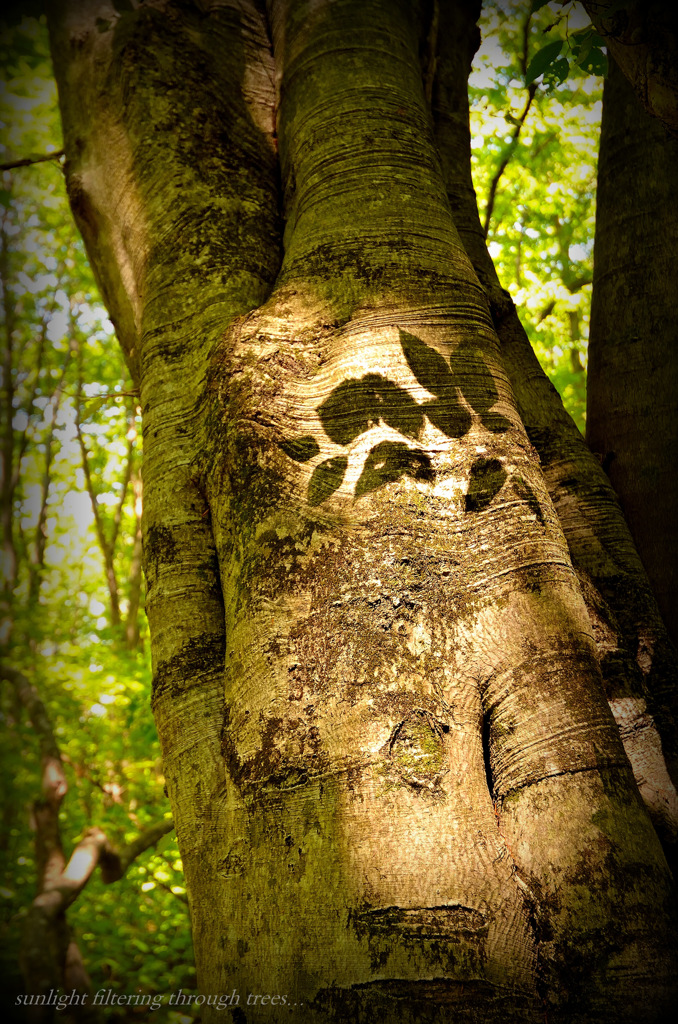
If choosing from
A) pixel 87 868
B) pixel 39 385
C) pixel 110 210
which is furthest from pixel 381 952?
pixel 39 385

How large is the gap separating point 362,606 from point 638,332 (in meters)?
1.89

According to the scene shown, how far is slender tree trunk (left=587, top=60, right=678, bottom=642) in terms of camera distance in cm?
249

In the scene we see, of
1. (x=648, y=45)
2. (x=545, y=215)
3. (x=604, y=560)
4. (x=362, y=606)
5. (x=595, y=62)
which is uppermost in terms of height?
(x=545, y=215)

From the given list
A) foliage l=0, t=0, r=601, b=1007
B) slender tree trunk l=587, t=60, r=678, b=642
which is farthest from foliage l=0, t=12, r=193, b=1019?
slender tree trunk l=587, t=60, r=678, b=642

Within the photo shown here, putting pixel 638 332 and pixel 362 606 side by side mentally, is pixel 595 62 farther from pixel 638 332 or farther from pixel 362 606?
pixel 362 606

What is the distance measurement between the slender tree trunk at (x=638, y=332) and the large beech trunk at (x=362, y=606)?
15.0 inches

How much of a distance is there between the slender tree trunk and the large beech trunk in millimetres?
381

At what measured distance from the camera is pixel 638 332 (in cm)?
267

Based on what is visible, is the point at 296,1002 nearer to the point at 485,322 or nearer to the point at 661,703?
the point at 661,703

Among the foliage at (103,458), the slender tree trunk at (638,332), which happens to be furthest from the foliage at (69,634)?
the slender tree trunk at (638,332)

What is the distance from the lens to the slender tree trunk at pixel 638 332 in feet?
8.18

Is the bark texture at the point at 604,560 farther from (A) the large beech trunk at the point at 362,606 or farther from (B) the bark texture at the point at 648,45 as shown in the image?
(B) the bark texture at the point at 648,45

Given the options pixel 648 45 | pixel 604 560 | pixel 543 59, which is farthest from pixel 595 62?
pixel 604 560

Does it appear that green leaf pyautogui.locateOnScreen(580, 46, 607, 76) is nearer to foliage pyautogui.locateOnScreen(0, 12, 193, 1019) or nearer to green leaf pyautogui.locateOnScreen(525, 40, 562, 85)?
green leaf pyautogui.locateOnScreen(525, 40, 562, 85)
